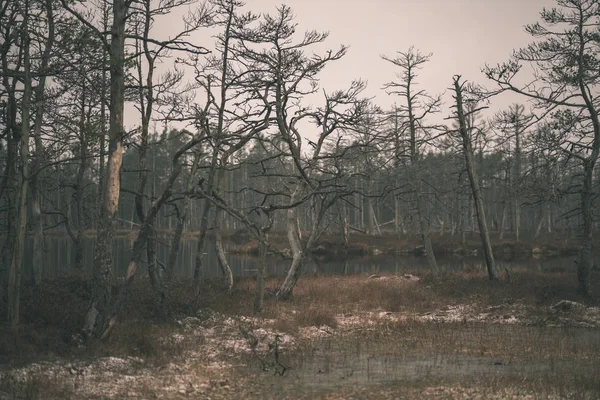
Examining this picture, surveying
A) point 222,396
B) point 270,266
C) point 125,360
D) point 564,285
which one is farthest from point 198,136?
point 270,266

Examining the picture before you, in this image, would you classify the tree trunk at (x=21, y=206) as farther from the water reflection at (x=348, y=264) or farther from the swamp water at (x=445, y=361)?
the water reflection at (x=348, y=264)

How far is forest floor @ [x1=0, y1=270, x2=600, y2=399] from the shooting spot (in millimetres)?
9008

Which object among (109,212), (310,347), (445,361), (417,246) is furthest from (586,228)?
(417,246)

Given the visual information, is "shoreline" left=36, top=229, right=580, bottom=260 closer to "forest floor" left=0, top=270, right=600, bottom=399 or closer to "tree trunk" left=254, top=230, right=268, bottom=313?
"forest floor" left=0, top=270, right=600, bottom=399

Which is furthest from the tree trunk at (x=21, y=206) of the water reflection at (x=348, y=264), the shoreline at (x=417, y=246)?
the shoreline at (x=417, y=246)

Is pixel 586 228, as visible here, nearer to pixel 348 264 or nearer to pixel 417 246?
pixel 348 264

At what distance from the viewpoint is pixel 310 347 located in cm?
1284

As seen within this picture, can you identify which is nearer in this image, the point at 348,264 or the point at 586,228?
the point at 586,228

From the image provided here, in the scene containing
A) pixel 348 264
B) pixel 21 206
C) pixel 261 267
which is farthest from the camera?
pixel 348 264

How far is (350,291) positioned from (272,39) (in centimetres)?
998

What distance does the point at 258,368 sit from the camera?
35.4 ft

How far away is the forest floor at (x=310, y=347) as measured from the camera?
9.01 meters

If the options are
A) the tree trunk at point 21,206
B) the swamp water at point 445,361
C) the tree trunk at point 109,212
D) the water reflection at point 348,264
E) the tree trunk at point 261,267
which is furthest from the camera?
the water reflection at point 348,264

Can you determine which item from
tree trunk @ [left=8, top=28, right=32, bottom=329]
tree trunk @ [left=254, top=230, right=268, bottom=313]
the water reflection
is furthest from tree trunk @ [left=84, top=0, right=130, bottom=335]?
the water reflection
